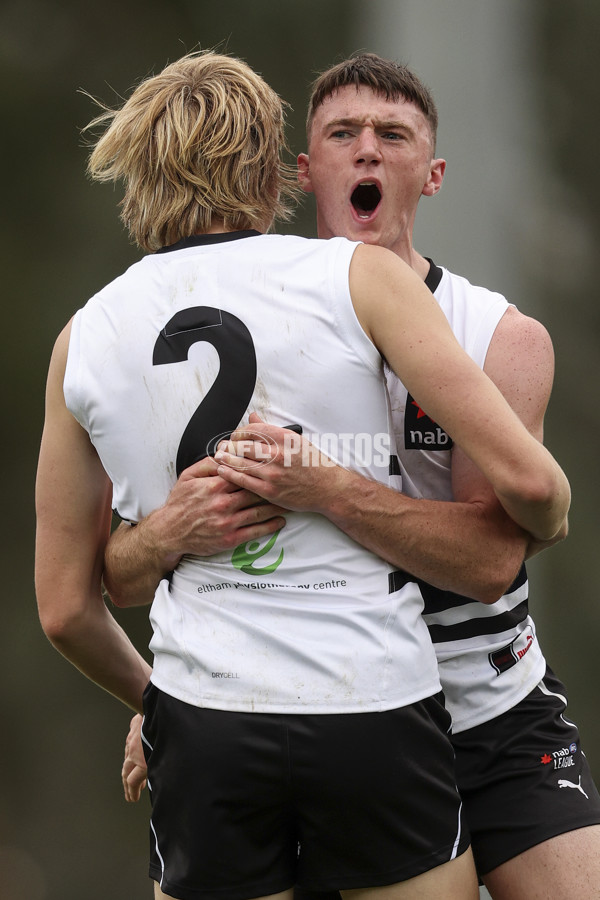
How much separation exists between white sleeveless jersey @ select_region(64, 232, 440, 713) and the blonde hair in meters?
0.07

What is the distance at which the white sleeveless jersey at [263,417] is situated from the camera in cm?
127

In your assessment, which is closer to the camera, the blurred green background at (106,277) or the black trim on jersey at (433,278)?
the black trim on jersey at (433,278)

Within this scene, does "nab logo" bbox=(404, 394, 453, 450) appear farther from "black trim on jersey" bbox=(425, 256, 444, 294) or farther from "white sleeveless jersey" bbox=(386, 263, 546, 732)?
"black trim on jersey" bbox=(425, 256, 444, 294)

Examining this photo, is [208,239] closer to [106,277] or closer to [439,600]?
[439,600]

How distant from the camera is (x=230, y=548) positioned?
135 centimetres

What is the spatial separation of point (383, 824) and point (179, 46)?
3.79 metres

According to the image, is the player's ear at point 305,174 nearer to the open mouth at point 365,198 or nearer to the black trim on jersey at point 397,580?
the open mouth at point 365,198

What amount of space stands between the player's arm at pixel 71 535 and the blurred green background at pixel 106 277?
2693mm

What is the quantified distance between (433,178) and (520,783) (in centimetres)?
118

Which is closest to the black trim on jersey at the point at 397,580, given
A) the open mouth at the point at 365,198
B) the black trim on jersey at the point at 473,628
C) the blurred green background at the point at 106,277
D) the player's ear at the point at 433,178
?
the black trim on jersey at the point at 473,628

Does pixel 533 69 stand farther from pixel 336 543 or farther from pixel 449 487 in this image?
pixel 336 543

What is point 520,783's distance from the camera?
5.57 ft

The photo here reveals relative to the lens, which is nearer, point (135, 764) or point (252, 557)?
point (252, 557)

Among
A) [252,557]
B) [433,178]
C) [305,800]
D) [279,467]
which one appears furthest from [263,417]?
[433,178]
